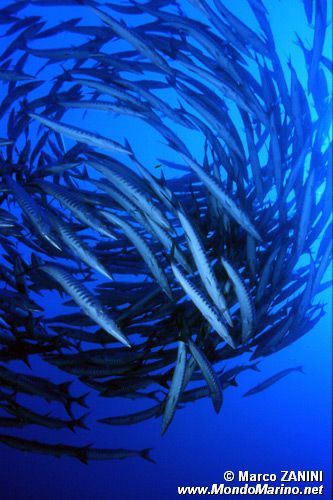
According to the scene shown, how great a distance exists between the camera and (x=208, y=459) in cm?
652

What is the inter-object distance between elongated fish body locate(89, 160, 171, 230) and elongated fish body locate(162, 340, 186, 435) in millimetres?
686

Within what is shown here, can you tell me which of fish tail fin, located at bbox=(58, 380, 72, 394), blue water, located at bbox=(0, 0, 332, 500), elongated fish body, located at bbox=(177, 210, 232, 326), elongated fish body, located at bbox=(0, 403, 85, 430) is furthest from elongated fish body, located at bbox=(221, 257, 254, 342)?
blue water, located at bbox=(0, 0, 332, 500)

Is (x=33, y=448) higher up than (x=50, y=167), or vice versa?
(x=50, y=167)

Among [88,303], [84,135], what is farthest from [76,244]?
[84,135]

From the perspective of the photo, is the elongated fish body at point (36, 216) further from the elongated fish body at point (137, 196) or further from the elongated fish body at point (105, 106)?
the elongated fish body at point (105, 106)

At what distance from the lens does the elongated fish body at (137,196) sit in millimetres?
2490

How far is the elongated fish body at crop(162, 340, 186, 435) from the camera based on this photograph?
257cm

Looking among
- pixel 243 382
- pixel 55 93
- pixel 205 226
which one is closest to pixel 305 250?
pixel 205 226

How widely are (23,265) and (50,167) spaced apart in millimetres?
736

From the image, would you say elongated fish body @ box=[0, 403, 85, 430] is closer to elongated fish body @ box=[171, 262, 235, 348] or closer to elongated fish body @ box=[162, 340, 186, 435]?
elongated fish body @ box=[162, 340, 186, 435]

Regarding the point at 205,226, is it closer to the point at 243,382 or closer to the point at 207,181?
the point at 207,181

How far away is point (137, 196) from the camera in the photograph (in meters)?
2.51

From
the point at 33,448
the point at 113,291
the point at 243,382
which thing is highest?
the point at 243,382

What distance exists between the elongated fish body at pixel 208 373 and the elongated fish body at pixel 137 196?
2.25 feet
